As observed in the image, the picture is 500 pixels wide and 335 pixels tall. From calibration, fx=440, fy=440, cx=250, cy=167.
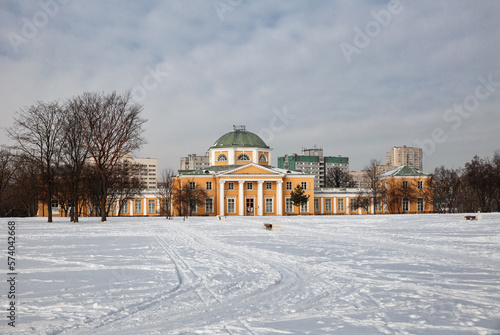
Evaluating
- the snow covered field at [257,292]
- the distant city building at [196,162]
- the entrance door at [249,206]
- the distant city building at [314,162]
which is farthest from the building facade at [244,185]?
the distant city building at [196,162]

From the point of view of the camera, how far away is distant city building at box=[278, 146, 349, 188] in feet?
547

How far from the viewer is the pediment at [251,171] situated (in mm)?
68688

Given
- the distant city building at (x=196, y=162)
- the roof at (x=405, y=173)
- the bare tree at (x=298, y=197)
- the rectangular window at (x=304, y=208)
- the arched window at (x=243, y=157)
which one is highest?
the distant city building at (x=196, y=162)

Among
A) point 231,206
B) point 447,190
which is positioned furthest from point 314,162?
point 231,206

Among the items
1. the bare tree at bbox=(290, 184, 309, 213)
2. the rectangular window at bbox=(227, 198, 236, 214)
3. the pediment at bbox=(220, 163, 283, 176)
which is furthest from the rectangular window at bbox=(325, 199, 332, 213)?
the rectangular window at bbox=(227, 198, 236, 214)

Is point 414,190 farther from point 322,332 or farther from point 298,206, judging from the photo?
point 322,332

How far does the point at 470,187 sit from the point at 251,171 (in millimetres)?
36128

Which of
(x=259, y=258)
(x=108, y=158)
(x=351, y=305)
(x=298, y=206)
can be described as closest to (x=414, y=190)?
(x=298, y=206)

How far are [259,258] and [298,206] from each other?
5844 centimetres

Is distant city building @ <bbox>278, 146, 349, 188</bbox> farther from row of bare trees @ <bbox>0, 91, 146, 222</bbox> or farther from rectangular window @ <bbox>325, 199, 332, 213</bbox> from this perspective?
row of bare trees @ <bbox>0, 91, 146, 222</bbox>

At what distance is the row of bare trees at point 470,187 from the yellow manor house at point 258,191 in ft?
7.75

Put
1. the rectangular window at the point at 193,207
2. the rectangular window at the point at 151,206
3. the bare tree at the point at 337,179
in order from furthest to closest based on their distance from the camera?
the bare tree at the point at 337,179, the rectangular window at the point at 151,206, the rectangular window at the point at 193,207

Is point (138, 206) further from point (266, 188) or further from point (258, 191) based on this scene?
point (266, 188)

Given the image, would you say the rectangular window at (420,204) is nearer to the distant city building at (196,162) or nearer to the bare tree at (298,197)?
the bare tree at (298,197)
